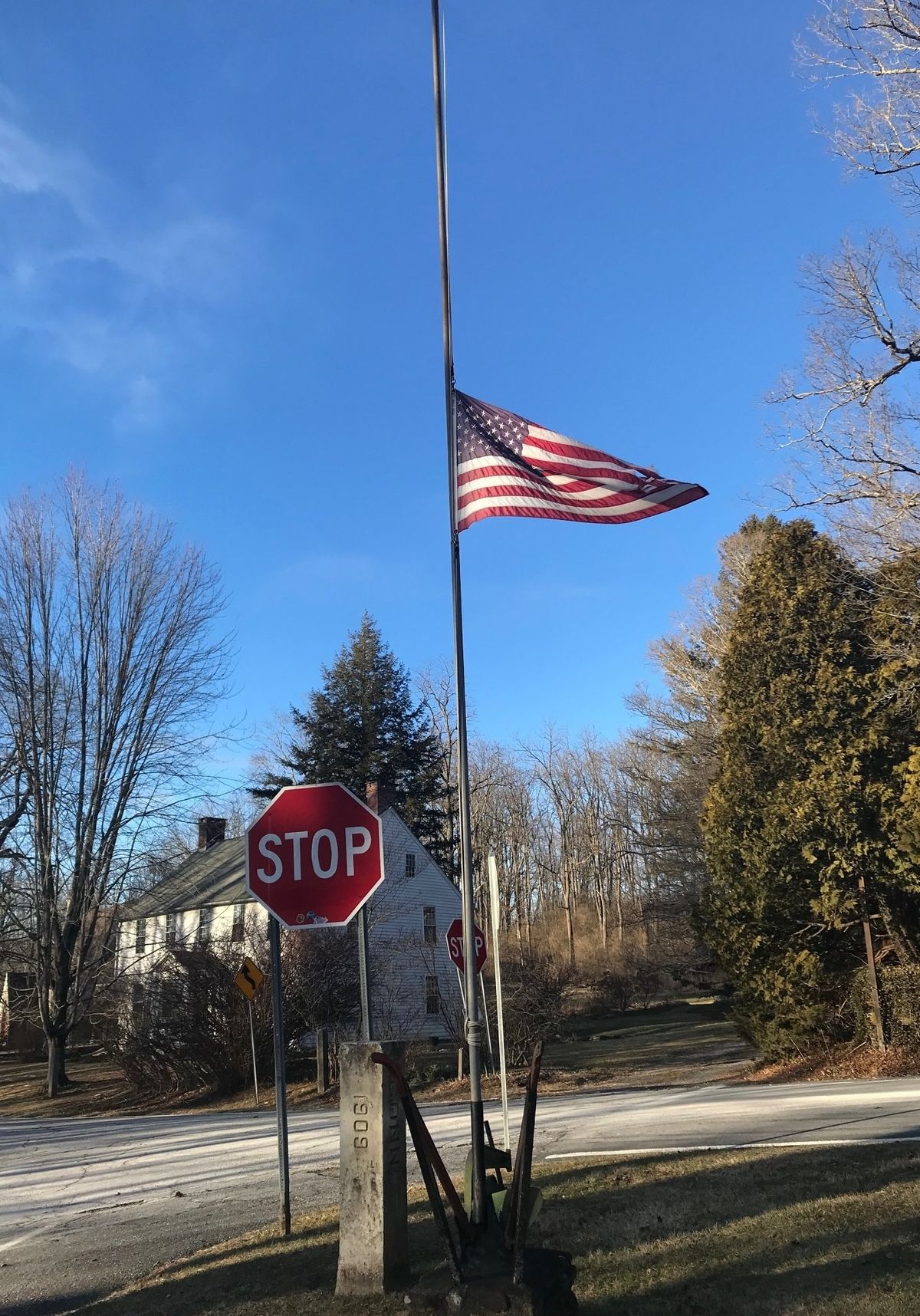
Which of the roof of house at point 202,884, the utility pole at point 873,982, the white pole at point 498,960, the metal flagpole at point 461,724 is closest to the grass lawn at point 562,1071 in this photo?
the utility pole at point 873,982

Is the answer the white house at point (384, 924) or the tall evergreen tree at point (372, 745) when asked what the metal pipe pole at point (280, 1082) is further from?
the tall evergreen tree at point (372, 745)

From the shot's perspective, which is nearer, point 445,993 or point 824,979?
point 824,979

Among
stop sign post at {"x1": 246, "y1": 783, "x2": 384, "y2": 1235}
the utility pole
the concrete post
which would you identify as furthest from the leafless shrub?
the concrete post

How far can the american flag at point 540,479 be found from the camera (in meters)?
6.75

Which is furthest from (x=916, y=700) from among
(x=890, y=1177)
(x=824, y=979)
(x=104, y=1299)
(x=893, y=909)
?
(x=104, y=1299)

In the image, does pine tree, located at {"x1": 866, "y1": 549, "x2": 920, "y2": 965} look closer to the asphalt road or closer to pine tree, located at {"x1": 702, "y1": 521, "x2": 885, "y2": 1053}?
pine tree, located at {"x1": 702, "y1": 521, "x2": 885, "y2": 1053}

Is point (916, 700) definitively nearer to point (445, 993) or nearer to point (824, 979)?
point (824, 979)

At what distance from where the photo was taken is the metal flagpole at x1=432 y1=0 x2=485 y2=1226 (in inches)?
210

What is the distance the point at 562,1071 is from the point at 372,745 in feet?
79.5

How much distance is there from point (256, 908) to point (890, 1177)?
25770 millimetres

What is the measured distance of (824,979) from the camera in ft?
54.0

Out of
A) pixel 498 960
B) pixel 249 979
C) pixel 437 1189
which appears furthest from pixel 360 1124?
pixel 249 979

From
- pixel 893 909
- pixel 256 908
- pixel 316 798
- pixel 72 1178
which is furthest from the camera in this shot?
pixel 256 908

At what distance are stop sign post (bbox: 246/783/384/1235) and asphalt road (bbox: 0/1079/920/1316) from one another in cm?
160
